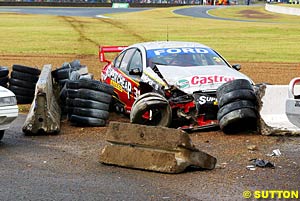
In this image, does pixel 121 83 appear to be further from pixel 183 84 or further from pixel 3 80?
pixel 3 80

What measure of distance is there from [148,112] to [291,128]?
7.55 feet

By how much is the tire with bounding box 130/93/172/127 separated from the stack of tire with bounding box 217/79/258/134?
0.86m

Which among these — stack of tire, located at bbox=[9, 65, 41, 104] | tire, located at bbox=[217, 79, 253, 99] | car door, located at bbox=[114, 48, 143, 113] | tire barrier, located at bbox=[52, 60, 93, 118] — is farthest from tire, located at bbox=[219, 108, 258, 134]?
stack of tire, located at bbox=[9, 65, 41, 104]

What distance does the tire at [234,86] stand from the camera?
10734mm

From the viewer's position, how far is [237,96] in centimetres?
1062

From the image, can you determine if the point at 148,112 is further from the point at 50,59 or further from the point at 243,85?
the point at 50,59

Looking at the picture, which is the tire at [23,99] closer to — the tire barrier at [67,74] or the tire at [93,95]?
the tire barrier at [67,74]

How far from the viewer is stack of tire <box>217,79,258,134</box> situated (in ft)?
34.6

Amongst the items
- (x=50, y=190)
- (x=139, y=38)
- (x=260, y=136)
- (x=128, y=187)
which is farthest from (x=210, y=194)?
(x=139, y=38)

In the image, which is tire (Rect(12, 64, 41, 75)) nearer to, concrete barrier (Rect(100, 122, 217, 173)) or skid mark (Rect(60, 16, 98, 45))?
concrete barrier (Rect(100, 122, 217, 173))

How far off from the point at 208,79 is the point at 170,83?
63 cm

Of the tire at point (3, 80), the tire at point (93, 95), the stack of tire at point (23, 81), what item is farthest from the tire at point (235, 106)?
the tire at point (3, 80)

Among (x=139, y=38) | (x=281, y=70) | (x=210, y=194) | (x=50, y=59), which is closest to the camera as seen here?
(x=210, y=194)

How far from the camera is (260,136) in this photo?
10734 mm
